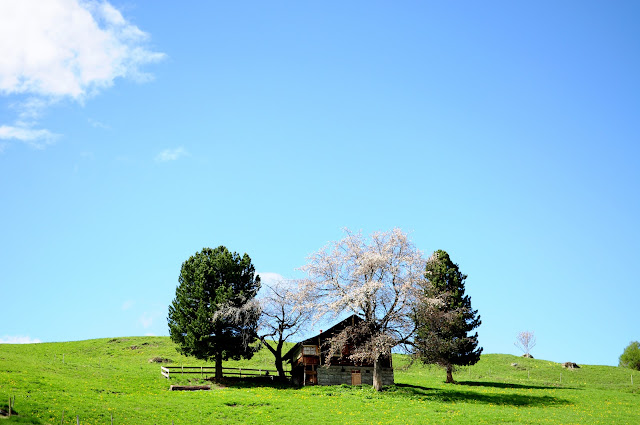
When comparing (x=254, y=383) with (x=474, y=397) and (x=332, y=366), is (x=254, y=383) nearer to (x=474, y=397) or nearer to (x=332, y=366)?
(x=332, y=366)

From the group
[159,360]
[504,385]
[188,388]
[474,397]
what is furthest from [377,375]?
[159,360]

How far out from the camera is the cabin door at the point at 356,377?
179 ft

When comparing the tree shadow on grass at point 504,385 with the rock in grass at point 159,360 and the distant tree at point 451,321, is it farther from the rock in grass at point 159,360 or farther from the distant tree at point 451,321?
the rock in grass at point 159,360

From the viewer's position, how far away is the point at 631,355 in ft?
324

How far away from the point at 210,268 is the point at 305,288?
10024mm

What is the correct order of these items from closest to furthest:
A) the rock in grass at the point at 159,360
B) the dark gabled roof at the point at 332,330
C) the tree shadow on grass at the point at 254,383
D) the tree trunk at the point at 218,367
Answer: the tree shadow on grass at the point at 254,383 → the dark gabled roof at the point at 332,330 → the tree trunk at the point at 218,367 → the rock in grass at the point at 159,360

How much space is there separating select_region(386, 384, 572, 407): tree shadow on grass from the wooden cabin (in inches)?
189

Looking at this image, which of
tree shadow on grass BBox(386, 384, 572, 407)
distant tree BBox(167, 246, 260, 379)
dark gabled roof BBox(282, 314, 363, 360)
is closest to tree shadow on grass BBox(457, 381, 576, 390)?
tree shadow on grass BBox(386, 384, 572, 407)

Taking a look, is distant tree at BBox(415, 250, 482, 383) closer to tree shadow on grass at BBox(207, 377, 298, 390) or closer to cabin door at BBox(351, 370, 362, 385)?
cabin door at BBox(351, 370, 362, 385)

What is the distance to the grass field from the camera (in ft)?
117

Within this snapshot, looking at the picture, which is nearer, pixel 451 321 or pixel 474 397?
pixel 474 397

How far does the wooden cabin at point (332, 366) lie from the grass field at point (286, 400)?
3.43m

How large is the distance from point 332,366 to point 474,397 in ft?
44.7

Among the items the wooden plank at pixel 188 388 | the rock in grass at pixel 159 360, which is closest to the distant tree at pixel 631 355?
the rock in grass at pixel 159 360
